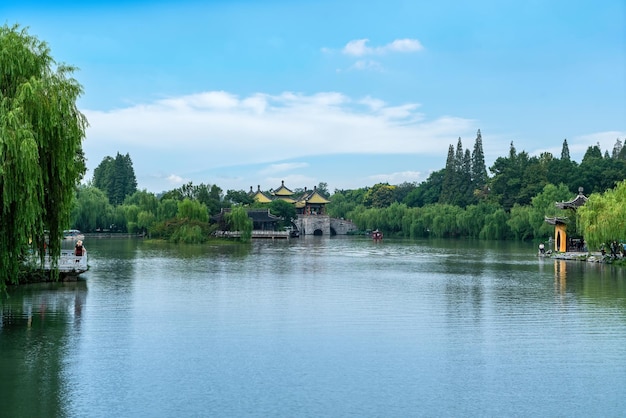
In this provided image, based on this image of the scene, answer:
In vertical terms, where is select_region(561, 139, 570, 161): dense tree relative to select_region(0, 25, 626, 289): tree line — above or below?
above

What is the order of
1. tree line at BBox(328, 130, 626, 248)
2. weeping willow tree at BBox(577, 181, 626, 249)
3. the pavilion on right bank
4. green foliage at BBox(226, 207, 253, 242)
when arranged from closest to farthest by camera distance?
weeping willow tree at BBox(577, 181, 626, 249) < the pavilion on right bank < green foliage at BBox(226, 207, 253, 242) < tree line at BBox(328, 130, 626, 248)

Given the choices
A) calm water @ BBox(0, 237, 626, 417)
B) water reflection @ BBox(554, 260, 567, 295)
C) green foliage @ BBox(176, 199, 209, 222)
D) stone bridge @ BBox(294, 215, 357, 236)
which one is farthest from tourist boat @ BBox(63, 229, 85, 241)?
water reflection @ BBox(554, 260, 567, 295)

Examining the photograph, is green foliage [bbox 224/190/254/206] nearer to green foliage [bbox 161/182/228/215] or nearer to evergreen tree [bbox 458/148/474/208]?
green foliage [bbox 161/182/228/215]

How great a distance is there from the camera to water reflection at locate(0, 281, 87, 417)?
9297mm

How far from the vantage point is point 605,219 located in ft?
95.6

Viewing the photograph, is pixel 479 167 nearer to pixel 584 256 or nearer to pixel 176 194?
pixel 176 194

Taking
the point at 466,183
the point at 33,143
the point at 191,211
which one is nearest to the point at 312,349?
the point at 33,143

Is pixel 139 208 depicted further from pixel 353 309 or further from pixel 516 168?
pixel 353 309

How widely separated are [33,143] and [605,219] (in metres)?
23.8

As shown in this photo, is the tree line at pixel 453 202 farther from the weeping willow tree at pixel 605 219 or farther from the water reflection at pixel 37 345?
the water reflection at pixel 37 345

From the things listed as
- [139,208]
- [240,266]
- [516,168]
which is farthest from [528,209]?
[240,266]

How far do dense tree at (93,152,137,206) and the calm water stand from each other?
5631 centimetres

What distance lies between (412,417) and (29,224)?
286 inches

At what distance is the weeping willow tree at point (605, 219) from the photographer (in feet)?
94.1
